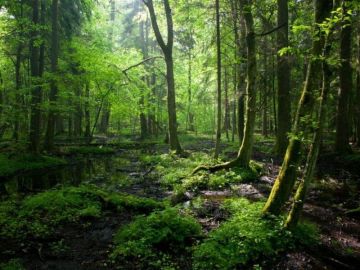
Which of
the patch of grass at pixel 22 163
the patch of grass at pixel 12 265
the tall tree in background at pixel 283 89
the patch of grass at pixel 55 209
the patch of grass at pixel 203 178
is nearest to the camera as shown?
the patch of grass at pixel 12 265

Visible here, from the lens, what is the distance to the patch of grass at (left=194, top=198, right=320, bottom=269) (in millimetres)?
5387

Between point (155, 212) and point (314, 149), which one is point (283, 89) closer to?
point (314, 149)

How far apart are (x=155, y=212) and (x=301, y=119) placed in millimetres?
3670

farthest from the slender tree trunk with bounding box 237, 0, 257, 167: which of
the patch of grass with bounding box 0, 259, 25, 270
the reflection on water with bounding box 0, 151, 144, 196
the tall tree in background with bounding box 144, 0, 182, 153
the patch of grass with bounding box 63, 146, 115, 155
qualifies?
the patch of grass with bounding box 63, 146, 115, 155

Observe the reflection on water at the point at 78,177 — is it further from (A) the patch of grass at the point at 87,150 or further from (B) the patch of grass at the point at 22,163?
(A) the patch of grass at the point at 87,150

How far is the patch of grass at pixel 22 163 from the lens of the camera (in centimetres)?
1364

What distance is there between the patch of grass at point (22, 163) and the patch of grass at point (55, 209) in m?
5.62

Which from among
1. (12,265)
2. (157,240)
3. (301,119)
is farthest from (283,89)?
(12,265)

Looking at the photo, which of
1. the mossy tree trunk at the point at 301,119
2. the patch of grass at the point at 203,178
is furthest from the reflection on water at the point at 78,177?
the mossy tree trunk at the point at 301,119

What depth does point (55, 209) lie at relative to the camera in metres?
7.92

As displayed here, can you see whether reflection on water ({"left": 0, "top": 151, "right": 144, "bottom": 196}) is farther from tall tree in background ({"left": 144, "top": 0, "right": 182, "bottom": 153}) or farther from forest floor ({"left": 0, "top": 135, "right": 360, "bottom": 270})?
tall tree in background ({"left": 144, "top": 0, "right": 182, "bottom": 153})

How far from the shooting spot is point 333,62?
5180mm

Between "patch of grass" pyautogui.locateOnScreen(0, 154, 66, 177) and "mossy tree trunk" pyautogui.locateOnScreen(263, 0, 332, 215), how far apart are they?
36.7ft

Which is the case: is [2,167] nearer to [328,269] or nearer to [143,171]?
[143,171]
